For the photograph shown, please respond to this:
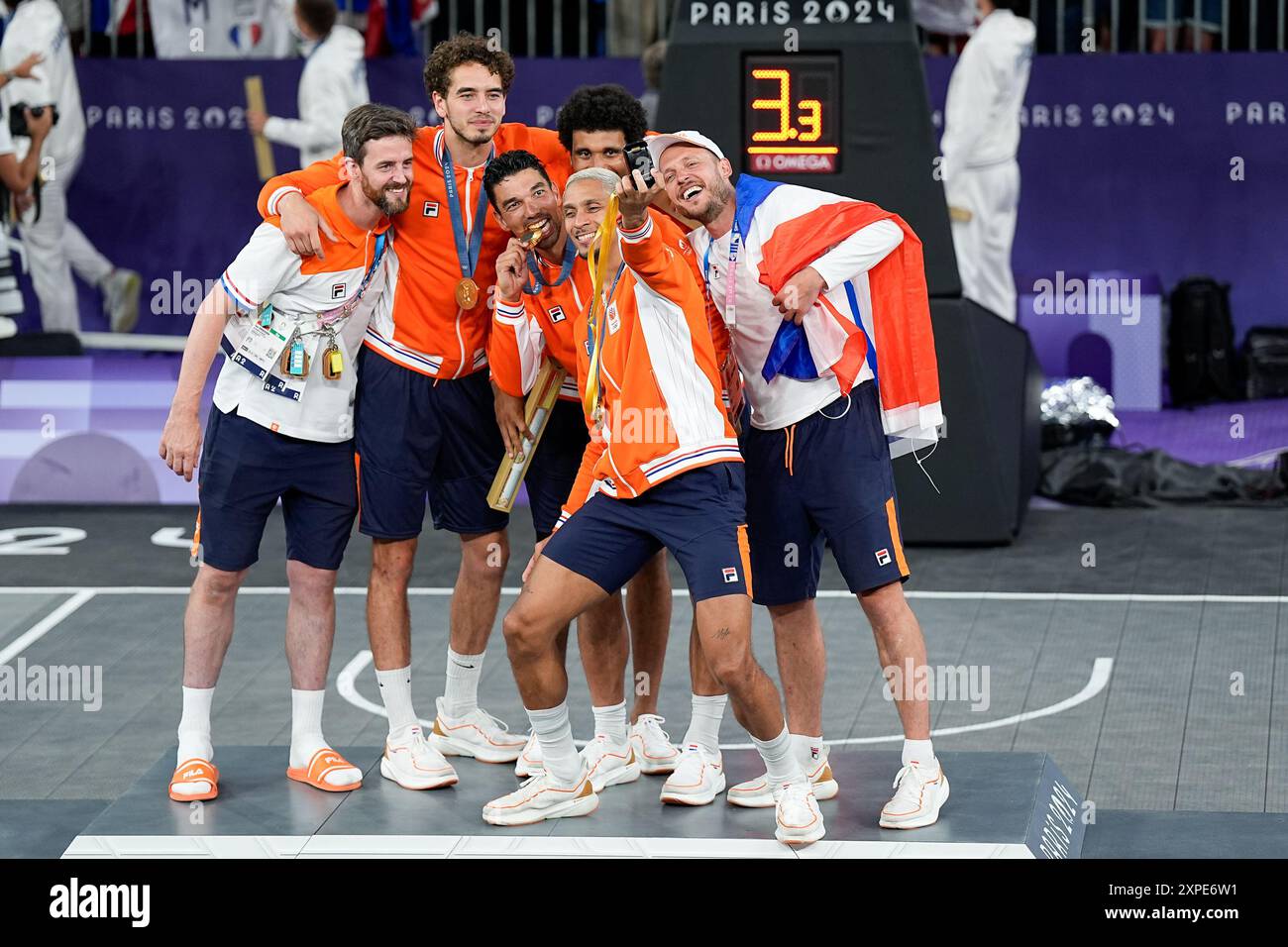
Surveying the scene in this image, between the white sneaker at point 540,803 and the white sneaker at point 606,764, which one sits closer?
the white sneaker at point 540,803

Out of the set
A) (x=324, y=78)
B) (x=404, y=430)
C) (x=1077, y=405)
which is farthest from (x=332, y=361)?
(x=1077, y=405)

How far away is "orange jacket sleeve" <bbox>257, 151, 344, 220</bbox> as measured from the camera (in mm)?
5891

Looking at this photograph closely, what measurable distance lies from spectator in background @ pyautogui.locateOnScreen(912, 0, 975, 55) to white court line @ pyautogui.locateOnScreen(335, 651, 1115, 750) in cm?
607

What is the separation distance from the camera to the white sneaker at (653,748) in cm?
614

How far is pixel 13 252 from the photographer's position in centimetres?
1296

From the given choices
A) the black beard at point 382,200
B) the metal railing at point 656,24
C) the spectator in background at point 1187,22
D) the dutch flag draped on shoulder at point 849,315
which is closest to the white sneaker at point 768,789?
the dutch flag draped on shoulder at point 849,315

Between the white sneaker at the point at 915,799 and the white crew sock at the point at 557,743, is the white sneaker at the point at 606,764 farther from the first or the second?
the white sneaker at the point at 915,799

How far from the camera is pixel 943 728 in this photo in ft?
24.6

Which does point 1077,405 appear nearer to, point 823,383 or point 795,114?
point 795,114

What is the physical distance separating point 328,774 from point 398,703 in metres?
0.30

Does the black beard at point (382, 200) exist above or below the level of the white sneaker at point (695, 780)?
above

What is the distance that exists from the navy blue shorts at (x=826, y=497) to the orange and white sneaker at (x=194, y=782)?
1721 millimetres

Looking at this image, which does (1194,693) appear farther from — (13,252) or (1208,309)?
(13,252)

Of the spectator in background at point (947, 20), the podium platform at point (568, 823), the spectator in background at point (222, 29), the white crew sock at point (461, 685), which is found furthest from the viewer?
the spectator in background at point (222, 29)
